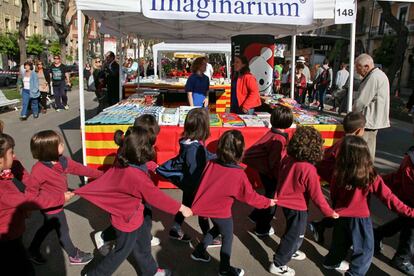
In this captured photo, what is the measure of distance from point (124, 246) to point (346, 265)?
1986 millimetres

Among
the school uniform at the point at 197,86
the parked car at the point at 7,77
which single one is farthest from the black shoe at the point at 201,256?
the parked car at the point at 7,77

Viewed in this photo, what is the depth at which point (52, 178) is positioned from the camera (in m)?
3.00

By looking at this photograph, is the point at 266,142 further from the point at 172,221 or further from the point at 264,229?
the point at 172,221

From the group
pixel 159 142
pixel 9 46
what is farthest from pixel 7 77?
pixel 159 142

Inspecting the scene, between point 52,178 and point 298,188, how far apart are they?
2.02 meters

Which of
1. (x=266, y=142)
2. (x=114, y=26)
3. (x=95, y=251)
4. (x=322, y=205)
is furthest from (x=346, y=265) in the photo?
(x=114, y=26)

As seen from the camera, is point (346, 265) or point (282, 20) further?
point (282, 20)

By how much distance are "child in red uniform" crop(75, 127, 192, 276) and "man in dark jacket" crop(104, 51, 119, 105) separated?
7118mm

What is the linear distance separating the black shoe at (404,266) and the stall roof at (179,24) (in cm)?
327

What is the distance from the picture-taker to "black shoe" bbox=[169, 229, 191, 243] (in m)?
3.79

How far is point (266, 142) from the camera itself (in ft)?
12.1

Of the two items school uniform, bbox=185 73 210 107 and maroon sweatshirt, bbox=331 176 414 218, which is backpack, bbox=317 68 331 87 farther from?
maroon sweatshirt, bbox=331 176 414 218

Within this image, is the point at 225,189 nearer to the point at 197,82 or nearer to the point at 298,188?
the point at 298,188

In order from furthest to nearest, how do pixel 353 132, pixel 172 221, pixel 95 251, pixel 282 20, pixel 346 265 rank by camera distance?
1. pixel 282 20
2. pixel 172 221
3. pixel 353 132
4. pixel 95 251
5. pixel 346 265
